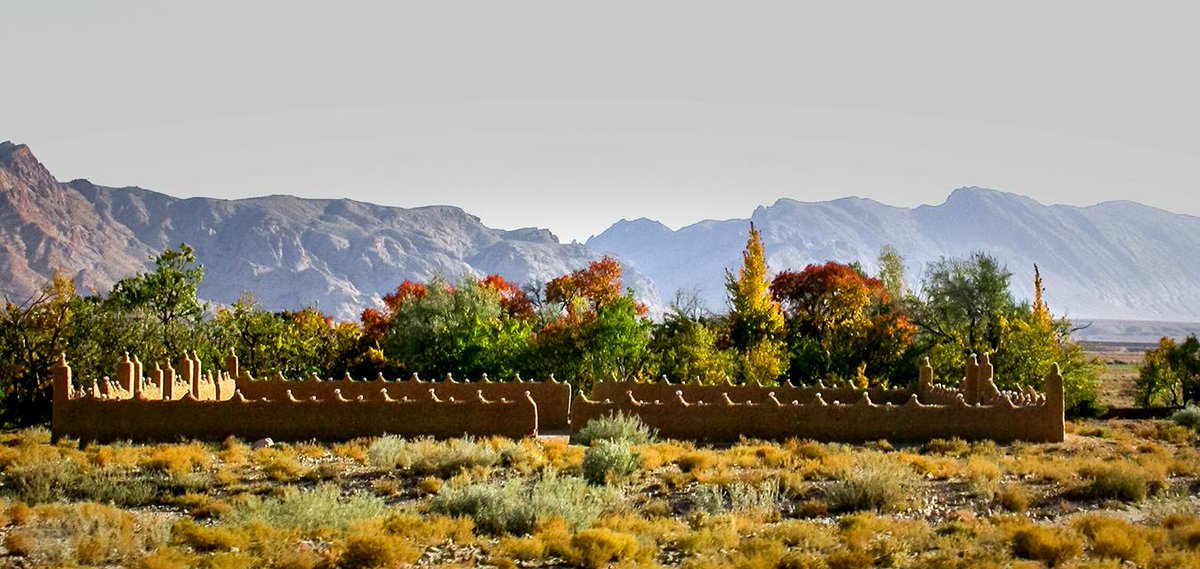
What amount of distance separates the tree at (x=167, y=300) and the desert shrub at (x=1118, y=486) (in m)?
32.4

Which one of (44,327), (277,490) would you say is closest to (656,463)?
(277,490)

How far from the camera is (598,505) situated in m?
18.4

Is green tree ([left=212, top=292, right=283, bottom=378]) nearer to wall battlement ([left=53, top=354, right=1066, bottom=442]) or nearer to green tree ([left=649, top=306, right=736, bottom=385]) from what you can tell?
green tree ([left=649, top=306, right=736, bottom=385])

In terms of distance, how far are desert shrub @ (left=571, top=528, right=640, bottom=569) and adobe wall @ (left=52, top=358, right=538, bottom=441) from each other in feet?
35.8

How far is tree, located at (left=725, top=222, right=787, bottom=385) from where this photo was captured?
45219 millimetres

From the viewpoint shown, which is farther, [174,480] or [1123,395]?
[1123,395]

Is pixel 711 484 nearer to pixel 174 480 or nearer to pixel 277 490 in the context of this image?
pixel 277 490

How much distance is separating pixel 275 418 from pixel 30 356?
13.7 m

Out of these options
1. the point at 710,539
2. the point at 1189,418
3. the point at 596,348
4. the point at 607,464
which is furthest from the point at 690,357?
the point at 710,539

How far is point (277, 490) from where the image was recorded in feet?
66.8

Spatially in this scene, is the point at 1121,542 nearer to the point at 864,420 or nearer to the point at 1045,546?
the point at 1045,546

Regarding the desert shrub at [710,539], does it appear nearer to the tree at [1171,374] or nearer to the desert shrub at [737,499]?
the desert shrub at [737,499]

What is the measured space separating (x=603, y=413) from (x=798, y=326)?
3067 centimetres

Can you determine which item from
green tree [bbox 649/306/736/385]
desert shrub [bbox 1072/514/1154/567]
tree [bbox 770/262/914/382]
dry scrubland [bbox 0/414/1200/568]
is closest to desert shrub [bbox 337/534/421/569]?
dry scrubland [bbox 0/414/1200/568]
